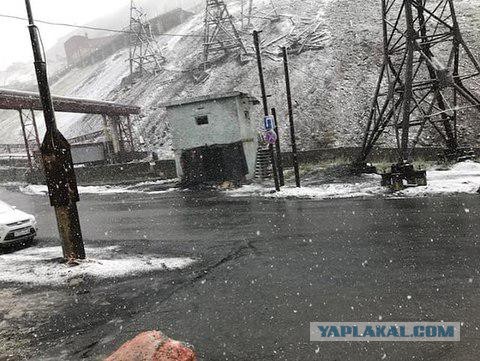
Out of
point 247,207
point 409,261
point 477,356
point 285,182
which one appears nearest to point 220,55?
point 285,182

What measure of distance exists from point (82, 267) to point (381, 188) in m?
11.6

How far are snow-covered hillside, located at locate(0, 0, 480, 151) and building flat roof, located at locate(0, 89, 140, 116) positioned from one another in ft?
13.0

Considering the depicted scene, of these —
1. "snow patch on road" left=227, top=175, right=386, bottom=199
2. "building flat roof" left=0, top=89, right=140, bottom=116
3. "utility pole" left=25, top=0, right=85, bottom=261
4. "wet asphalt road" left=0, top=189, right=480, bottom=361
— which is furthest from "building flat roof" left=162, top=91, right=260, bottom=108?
"utility pole" left=25, top=0, right=85, bottom=261

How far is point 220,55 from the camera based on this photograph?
143ft

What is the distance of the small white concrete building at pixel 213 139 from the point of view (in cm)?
2320

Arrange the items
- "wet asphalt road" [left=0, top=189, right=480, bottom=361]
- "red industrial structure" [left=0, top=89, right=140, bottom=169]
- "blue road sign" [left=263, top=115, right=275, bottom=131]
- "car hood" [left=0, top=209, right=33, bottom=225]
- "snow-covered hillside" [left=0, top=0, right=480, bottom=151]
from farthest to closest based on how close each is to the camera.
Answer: "snow-covered hillside" [left=0, top=0, right=480, bottom=151]
"red industrial structure" [left=0, top=89, right=140, bottom=169]
"blue road sign" [left=263, top=115, right=275, bottom=131]
"car hood" [left=0, top=209, right=33, bottom=225]
"wet asphalt road" [left=0, top=189, right=480, bottom=361]

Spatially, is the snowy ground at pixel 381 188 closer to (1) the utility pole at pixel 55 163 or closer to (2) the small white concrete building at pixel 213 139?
(2) the small white concrete building at pixel 213 139

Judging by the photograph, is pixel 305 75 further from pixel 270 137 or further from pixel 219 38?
pixel 270 137

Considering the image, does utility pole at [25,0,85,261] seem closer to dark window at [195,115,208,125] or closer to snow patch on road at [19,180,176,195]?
snow patch on road at [19,180,176,195]

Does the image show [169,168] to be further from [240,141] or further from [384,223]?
[384,223]

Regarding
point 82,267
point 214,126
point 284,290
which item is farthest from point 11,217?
point 214,126

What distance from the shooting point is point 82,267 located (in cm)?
827

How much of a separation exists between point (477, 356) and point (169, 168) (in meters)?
24.0

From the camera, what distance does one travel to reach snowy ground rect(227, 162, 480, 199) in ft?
46.0
